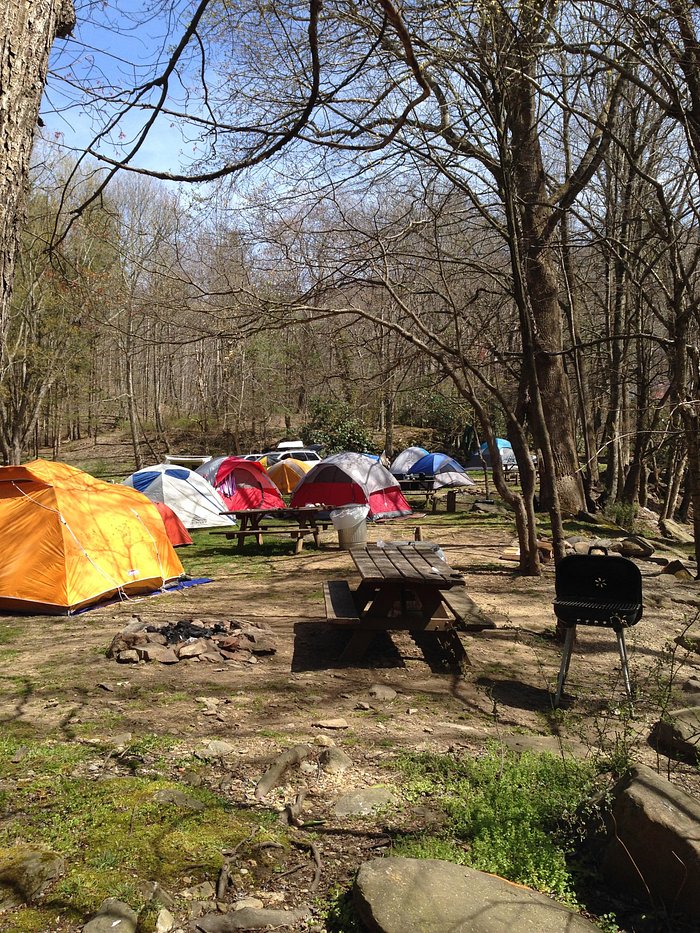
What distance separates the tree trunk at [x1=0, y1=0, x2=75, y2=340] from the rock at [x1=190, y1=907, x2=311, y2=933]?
225 centimetres

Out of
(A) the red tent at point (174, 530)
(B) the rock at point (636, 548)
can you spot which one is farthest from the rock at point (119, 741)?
(A) the red tent at point (174, 530)

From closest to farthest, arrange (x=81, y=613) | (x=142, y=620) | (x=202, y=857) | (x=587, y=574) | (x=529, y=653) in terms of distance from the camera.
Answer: (x=202, y=857), (x=587, y=574), (x=529, y=653), (x=142, y=620), (x=81, y=613)

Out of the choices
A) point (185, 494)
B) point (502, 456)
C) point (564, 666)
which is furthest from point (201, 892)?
point (502, 456)

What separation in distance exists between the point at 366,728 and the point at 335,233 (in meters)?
5.98

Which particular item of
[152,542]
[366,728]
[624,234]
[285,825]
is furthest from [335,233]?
[624,234]

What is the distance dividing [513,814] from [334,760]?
47.5 inches

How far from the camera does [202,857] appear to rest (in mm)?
3184

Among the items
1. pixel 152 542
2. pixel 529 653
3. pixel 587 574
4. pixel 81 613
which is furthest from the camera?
pixel 152 542

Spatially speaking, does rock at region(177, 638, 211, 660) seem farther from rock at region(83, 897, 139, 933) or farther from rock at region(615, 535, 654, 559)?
rock at region(615, 535, 654, 559)

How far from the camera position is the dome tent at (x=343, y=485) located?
16641mm

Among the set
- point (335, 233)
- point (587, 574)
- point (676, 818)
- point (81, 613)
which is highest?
point (335, 233)

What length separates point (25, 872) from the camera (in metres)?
2.95

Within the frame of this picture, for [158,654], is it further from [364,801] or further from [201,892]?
[201,892]

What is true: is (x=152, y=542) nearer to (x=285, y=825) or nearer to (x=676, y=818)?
(x=285, y=825)
